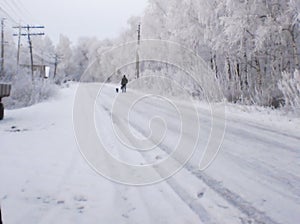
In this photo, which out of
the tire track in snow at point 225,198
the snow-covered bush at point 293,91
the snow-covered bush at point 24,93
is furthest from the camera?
the snow-covered bush at point 24,93

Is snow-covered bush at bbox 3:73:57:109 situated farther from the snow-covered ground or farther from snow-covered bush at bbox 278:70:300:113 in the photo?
snow-covered bush at bbox 278:70:300:113

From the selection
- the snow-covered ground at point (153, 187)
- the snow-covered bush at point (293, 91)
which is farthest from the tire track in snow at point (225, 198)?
the snow-covered bush at point (293, 91)

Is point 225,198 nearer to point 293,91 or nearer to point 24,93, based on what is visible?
point 293,91

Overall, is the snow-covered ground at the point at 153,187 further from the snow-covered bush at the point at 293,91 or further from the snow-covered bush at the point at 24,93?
the snow-covered bush at the point at 24,93

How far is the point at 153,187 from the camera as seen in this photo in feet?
12.9

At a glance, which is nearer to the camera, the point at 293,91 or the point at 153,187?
the point at 153,187

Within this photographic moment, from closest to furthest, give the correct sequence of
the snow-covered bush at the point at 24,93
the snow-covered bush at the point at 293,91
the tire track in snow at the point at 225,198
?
the tire track in snow at the point at 225,198 → the snow-covered bush at the point at 293,91 → the snow-covered bush at the point at 24,93

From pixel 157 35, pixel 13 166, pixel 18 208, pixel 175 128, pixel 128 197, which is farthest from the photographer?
pixel 157 35

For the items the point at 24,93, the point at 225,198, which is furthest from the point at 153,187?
the point at 24,93

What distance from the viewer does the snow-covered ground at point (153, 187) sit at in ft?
10.1

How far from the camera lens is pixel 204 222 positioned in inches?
114

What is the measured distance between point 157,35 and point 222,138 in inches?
1140

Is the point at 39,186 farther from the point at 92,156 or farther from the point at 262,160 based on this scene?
the point at 262,160

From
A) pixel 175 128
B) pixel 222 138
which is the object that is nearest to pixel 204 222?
pixel 222 138
